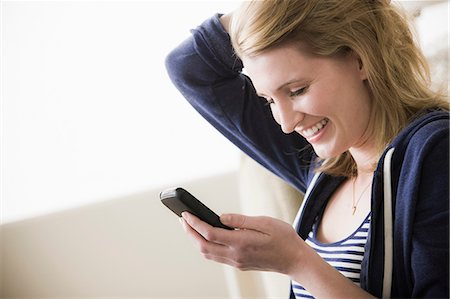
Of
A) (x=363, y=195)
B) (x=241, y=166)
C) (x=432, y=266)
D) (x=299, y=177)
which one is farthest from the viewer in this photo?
(x=241, y=166)

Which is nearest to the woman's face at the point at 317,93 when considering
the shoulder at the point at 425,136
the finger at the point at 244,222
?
the shoulder at the point at 425,136

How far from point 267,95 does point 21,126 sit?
138 centimetres

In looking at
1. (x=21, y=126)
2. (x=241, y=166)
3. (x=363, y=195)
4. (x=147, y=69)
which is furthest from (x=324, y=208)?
(x=21, y=126)

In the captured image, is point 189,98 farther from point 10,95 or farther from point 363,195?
point 10,95

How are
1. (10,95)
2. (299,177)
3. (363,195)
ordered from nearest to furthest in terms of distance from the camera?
(363,195), (299,177), (10,95)

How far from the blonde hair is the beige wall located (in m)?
1.16

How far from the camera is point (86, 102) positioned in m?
2.20

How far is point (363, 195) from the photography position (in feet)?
3.77

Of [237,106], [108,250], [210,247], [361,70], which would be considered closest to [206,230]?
[210,247]

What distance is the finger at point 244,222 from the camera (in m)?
0.89

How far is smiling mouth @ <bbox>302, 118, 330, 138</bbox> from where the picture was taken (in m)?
1.07

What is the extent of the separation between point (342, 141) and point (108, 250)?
4.27 feet

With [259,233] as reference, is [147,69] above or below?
above

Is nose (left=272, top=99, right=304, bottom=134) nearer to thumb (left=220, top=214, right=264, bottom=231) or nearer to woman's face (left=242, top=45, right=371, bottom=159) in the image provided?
woman's face (left=242, top=45, right=371, bottom=159)
